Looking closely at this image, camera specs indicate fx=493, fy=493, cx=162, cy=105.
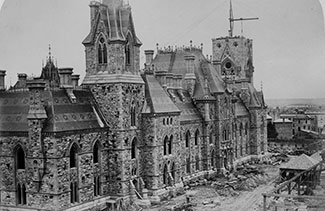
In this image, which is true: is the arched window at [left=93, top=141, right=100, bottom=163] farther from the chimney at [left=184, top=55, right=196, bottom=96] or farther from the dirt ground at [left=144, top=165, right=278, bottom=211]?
the chimney at [left=184, top=55, right=196, bottom=96]

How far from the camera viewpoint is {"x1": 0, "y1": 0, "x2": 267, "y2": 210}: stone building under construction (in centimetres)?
3522

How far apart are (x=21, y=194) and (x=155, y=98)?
1548 cm

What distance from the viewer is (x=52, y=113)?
35625 mm

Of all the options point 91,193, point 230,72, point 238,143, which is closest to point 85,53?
point 91,193

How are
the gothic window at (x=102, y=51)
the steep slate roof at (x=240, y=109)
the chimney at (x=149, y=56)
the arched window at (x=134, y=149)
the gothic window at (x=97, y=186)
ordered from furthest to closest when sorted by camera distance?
the steep slate roof at (x=240, y=109), the chimney at (x=149, y=56), the arched window at (x=134, y=149), the gothic window at (x=102, y=51), the gothic window at (x=97, y=186)

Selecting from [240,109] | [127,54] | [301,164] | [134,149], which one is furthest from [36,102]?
[240,109]

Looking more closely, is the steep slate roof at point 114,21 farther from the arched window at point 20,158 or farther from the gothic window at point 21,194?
the gothic window at point 21,194

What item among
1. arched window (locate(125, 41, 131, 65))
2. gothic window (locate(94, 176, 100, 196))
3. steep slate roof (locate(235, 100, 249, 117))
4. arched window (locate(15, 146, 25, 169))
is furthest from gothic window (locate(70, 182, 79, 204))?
steep slate roof (locate(235, 100, 249, 117))

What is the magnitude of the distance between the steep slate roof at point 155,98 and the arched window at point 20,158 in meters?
12.1

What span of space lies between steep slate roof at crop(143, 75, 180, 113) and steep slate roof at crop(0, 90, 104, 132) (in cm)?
640

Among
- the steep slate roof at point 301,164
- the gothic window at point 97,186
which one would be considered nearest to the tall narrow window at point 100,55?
the gothic window at point 97,186

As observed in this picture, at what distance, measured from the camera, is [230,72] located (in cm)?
8175

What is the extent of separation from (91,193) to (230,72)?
4787 centimetres

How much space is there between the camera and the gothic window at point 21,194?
120ft
